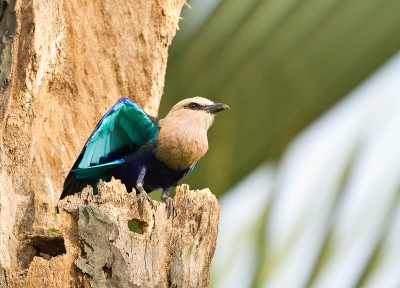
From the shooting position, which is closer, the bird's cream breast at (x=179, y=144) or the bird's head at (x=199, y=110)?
the bird's cream breast at (x=179, y=144)

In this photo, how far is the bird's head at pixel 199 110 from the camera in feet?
17.0

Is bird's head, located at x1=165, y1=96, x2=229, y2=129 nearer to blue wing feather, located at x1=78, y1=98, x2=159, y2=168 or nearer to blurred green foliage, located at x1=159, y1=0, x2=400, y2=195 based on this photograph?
blurred green foliage, located at x1=159, y1=0, x2=400, y2=195

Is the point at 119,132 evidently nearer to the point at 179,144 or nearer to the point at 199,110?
the point at 179,144

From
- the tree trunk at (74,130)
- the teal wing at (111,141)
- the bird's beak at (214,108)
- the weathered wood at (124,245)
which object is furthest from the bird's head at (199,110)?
the weathered wood at (124,245)

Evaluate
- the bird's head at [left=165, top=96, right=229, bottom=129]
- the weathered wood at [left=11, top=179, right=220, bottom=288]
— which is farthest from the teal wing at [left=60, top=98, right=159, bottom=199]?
the weathered wood at [left=11, top=179, right=220, bottom=288]

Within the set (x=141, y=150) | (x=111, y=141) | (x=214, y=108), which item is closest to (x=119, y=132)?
Answer: (x=111, y=141)

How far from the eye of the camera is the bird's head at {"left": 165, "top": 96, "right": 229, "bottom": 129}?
5.17m

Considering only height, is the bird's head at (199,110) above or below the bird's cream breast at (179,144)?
above

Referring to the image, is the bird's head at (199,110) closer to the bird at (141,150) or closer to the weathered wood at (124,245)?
the bird at (141,150)

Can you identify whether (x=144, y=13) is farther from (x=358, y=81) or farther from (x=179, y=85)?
(x=358, y=81)

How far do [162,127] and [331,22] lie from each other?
57.6 inches

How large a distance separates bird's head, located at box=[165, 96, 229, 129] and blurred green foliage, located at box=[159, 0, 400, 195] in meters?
0.10

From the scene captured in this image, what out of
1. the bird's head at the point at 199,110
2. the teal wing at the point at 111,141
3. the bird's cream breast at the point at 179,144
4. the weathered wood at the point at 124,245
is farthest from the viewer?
the bird's head at the point at 199,110

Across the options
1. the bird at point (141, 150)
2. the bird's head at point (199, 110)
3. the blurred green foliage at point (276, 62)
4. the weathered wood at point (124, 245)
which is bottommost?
the weathered wood at point (124, 245)
